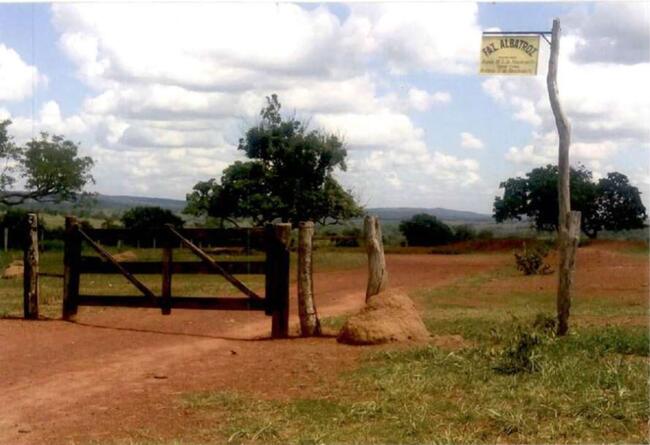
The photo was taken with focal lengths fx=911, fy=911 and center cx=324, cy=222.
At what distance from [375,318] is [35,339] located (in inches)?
184

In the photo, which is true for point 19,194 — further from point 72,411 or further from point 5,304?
point 72,411

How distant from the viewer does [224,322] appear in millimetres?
14867

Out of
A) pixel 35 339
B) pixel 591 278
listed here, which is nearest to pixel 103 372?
pixel 35 339

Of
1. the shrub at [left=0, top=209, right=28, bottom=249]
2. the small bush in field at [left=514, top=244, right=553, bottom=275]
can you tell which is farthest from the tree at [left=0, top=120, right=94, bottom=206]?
the small bush in field at [left=514, top=244, right=553, bottom=275]

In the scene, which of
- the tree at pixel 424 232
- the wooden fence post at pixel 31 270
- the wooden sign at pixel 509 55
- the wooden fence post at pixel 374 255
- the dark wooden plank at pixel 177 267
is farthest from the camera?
the tree at pixel 424 232

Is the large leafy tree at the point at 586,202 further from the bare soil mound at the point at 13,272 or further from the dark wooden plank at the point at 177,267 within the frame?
the dark wooden plank at the point at 177,267

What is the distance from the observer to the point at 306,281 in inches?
486

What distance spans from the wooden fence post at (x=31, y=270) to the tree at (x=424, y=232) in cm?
4670

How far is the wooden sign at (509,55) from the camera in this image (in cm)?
1105

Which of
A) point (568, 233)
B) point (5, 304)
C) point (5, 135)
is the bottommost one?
point (5, 304)

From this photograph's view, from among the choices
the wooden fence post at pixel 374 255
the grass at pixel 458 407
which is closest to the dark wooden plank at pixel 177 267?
the wooden fence post at pixel 374 255

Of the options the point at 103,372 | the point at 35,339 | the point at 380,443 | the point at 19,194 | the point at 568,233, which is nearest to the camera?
the point at 380,443

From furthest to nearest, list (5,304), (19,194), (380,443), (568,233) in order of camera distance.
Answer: (19,194), (5,304), (568,233), (380,443)

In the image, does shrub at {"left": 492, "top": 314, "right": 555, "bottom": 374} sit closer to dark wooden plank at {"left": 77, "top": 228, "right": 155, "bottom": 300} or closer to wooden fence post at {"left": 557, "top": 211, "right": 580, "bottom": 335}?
wooden fence post at {"left": 557, "top": 211, "right": 580, "bottom": 335}
